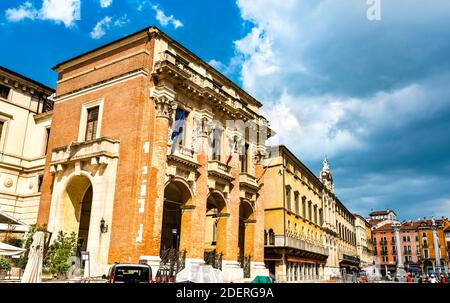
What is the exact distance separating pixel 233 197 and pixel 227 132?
5033 mm

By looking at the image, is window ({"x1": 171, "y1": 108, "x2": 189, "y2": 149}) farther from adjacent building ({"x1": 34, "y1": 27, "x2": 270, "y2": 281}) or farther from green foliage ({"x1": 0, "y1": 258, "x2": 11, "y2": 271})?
green foliage ({"x1": 0, "y1": 258, "x2": 11, "y2": 271})

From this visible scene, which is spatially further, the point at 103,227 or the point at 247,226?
the point at 247,226

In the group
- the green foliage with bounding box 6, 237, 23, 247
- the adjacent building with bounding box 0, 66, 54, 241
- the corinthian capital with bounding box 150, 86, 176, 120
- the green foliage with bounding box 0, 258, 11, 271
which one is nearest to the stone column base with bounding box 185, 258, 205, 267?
the corinthian capital with bounding box 150, 86, 176, 120

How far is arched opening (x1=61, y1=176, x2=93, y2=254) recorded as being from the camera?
24.1 m

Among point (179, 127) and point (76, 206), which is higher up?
point (179, 127)

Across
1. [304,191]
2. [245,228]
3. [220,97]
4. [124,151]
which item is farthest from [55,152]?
[304,191]

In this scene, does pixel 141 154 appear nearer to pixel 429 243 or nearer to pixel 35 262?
pixel 35 262

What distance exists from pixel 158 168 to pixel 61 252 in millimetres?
7052

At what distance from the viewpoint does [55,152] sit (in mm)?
25234

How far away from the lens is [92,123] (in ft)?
83.7

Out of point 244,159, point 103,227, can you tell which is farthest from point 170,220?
point 103,227

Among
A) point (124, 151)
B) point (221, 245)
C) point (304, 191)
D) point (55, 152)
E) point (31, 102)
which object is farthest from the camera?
point (304, 191)

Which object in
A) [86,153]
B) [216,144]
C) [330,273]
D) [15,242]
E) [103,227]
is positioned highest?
[216,144]

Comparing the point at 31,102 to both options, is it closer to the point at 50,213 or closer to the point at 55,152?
the point at 55,152
